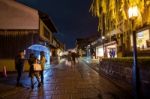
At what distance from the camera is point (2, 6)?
28141 mm

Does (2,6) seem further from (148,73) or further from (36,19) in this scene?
(148,73)

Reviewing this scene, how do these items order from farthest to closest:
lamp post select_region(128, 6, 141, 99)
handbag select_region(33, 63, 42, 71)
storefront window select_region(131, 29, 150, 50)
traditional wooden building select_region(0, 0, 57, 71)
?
traditional wooden building select_region(0, 0, 57, 71)
storefront window select_region(131, 29, 150, 50)
handbag select_region(33, 63, 42, 71)
lamp post select_region(128, 6, 141, 99)

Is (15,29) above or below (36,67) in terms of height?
above

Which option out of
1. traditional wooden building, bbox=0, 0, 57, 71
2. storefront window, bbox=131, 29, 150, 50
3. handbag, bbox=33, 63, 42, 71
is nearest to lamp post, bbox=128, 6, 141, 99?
handbag, bbox=33, 63, 42, 71

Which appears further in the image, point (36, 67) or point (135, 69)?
point (36, 67)

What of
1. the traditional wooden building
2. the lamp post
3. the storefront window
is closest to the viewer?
the lamp post

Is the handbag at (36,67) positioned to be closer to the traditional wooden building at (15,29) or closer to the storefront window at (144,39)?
the storefront window at (144,39)

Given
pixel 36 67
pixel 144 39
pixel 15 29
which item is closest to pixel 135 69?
pixel 36 67

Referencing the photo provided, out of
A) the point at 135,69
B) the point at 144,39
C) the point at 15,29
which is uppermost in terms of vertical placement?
the point at 15,29

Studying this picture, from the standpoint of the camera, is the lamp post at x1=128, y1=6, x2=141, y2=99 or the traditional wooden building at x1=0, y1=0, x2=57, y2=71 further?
the traditional wooden building at x1=0, y1=0, x2=57, y2=71

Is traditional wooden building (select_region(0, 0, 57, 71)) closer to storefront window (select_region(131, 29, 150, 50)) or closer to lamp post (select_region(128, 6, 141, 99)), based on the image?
storefront window (select_region(131, 29, 150, 50))

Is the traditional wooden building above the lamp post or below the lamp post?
above

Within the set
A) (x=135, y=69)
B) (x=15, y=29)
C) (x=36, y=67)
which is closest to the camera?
(x=135, y=69)

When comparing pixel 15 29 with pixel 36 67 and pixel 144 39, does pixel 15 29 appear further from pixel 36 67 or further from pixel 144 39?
pixel 144 39
